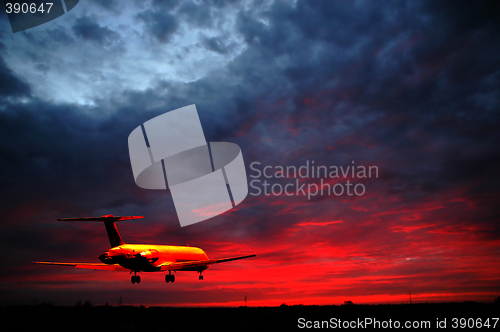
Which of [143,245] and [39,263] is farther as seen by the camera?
[143,245]

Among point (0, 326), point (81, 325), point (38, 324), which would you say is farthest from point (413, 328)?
point (0, 326)

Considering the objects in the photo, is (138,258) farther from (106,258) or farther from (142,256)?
(106,258)

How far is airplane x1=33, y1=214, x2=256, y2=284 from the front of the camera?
39.3m

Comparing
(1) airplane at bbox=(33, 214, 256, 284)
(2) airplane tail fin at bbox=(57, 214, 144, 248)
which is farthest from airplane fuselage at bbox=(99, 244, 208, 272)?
(2) airplane tail fin at bbox=(57, 214, 144, 248)

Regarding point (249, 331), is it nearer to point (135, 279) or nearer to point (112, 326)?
point (112, 326)

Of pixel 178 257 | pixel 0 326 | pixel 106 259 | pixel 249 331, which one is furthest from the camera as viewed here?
pixel 178 257

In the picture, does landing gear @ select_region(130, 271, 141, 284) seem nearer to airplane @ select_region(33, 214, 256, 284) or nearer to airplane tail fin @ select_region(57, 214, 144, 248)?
airplane @ select_region(33, 214, 256, 284)

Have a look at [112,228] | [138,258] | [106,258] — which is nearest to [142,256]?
[138,258]

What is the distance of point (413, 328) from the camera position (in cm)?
1908

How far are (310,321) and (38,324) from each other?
14.4 metres

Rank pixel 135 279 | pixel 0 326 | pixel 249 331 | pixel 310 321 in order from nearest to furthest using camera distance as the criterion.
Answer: pixel 249 331 → pixel 0 326 → pixel 310 321 → pixel 135 279

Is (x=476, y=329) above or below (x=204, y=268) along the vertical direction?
below

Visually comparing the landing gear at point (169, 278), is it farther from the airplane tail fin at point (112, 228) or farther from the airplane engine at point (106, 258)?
the airplane engine at point (106, 258)

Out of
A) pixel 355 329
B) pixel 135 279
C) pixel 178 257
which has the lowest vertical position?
pixel 355 329
